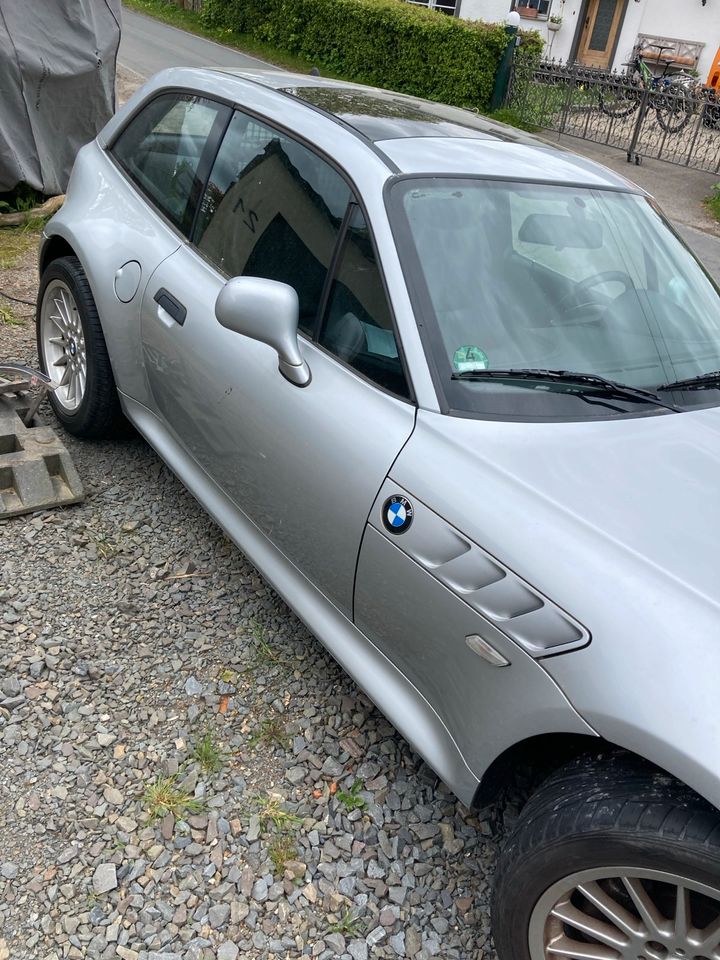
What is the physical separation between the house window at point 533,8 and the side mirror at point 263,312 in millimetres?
24461

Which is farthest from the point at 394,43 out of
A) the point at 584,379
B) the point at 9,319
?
the point at 584,379

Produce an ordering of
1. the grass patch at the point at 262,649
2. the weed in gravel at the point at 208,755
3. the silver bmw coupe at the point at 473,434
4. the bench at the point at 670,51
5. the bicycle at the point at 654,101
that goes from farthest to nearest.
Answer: the bench at the point at 670,51, the bicycle at the point at 654,101, the grass patch at the point at 262,649, the weed in gravel at the point at 208,755, the silver bmw coupe at the point at 473,434

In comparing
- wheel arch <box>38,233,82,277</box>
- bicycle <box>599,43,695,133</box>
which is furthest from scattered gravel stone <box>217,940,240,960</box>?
bicycle <box>599,43,695,133</box>

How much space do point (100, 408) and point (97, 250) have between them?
653mm

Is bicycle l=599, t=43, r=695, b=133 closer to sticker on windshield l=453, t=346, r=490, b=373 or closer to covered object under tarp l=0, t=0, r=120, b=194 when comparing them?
covered object under tarp l=0, t=0, r=120, b=194

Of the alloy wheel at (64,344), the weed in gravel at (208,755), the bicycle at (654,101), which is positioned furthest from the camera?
the bicycle at (654,101)

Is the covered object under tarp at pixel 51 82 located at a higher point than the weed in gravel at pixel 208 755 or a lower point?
higher

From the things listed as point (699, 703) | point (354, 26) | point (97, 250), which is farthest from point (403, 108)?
point (354, 26)


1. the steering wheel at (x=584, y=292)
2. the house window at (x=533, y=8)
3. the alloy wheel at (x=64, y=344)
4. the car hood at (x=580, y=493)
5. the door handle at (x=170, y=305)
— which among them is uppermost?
the house window at (x=533, y=8)

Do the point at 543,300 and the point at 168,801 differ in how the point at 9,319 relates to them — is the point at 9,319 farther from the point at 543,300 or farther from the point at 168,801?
the point at 543,300

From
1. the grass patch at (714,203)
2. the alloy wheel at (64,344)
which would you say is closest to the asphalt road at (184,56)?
the grass patch at (714,203)

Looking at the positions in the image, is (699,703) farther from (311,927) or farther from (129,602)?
(129,602)

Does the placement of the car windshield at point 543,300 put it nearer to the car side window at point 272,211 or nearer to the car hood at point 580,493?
the car hood at point 580,493

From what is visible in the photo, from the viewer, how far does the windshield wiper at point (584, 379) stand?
2.14 metres
